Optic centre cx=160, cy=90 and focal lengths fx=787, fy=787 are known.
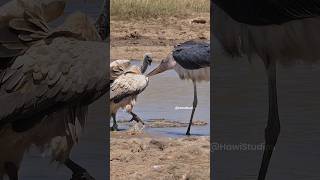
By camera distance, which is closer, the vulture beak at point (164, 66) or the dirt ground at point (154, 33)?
the vulture beak at point (164, 66)

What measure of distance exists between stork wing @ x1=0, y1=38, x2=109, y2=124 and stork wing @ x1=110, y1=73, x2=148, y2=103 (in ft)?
4.46

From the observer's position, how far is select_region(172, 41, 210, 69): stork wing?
5648mm

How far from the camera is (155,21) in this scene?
8.79 m

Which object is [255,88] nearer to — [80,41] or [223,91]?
[223,91]

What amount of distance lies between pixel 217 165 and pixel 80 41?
1168mm

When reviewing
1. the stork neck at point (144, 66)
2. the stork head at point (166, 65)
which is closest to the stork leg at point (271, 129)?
the stork head at point (166, 65)

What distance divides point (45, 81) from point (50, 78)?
0.03 m

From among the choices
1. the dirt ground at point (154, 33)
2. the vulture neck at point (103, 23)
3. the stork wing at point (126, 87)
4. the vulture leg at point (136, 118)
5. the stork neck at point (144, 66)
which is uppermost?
the vulture neck at point (103, 23)

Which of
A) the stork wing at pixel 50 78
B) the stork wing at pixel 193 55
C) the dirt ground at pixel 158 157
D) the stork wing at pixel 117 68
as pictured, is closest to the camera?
the stork wing at pixel 50 78

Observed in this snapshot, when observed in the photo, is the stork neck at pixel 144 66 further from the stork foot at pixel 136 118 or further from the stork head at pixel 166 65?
the stork foot at pixel 136 118

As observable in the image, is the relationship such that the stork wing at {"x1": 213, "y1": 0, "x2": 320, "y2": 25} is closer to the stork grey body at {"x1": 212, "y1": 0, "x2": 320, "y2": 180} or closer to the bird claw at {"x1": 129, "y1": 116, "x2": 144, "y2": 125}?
the stork grey body at {"x1": 212, "y1": 0, "x2": 320, "y2": 180}

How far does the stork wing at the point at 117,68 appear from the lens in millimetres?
5539

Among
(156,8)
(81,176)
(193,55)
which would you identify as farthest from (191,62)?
(156,8)

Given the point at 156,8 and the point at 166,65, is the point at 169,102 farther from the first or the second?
the point at 156,8
